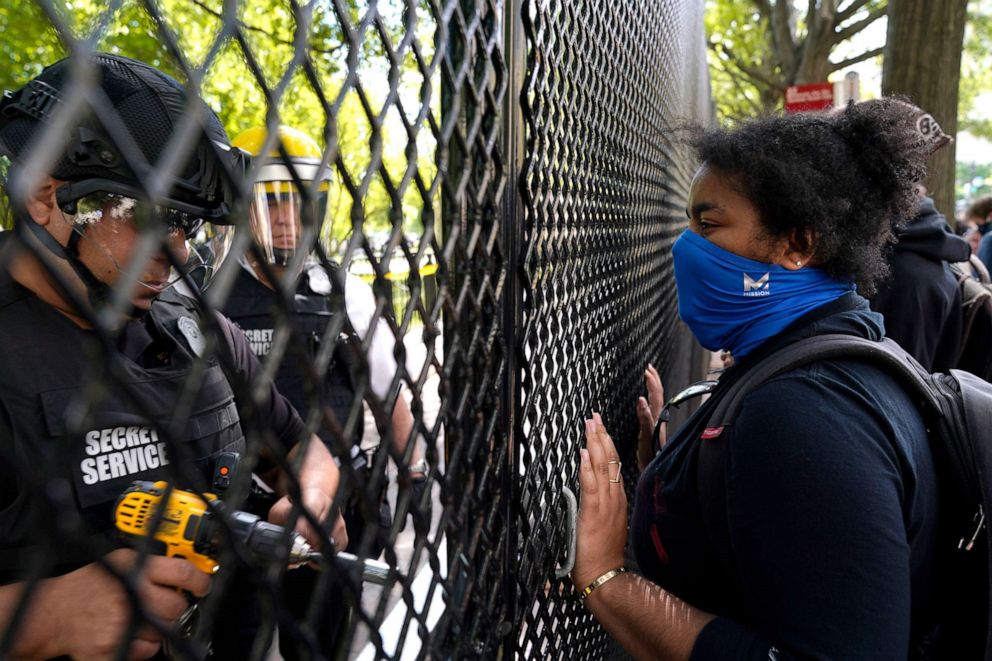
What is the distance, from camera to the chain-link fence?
0.71 meters

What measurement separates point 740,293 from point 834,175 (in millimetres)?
370

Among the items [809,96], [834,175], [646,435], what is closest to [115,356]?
[834,175]

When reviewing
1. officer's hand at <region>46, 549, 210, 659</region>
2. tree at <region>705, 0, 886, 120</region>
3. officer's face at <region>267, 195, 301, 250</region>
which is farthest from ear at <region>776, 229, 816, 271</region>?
tree at <region>705, 0, 886, 120</region>

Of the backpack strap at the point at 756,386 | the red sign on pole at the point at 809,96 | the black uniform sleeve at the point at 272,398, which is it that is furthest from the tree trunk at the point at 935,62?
the black uniform sleeve at the point at 272,398

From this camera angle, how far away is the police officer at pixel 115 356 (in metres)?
0.76

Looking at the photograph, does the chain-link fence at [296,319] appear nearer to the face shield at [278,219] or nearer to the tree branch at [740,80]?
the face shield at [278,219]

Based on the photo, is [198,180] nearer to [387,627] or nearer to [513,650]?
[513,650]

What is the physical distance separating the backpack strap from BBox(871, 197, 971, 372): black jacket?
169cm

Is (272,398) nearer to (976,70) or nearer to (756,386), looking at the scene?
(756,386)

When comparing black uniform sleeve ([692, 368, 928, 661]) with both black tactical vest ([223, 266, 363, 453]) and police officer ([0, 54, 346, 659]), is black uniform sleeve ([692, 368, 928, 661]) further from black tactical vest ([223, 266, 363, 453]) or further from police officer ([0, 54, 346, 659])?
black tactical vest ([223, 266, 363, 453])

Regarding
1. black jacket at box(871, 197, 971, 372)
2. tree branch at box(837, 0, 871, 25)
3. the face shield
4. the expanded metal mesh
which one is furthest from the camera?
tree branch at box(837, 0, 871, 25)

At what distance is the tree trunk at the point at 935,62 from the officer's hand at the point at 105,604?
264 inches

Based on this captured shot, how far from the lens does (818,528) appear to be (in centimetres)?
128

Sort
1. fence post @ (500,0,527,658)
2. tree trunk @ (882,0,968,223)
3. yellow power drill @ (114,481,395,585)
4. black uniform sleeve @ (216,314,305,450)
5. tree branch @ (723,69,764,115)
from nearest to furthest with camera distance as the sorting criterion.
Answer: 1. yellow power drill @ (114,481,395,585)
2. fence post @ (500,0,527,658)
3. black uniform sleeve @ (216,314,305,450)
4. tree trunk @ (882,0,968,223)
5. tree branch @ (723,69,764,115)
